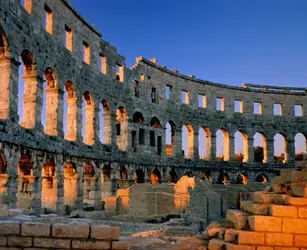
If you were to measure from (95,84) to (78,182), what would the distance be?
6087 mm

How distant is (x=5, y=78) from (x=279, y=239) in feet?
36.8

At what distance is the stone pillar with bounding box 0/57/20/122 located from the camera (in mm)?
14711

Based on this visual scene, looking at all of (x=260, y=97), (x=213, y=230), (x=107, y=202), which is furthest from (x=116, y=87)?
(x=213, y=230)

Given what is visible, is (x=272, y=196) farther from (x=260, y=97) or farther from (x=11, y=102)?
(x=260, y=97)

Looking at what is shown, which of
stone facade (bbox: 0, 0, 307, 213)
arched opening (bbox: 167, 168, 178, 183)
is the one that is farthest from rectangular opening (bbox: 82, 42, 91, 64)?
arched opening (bbox: 167, 168, 178, 183)

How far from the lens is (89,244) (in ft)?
21.8

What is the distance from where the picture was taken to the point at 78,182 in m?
20.7

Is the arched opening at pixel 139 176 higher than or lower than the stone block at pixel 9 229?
higher

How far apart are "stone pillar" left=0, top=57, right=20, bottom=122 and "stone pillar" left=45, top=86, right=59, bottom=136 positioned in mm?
3895

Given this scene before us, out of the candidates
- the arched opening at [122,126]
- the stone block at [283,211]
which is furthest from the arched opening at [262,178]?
the stone block at [283,211]

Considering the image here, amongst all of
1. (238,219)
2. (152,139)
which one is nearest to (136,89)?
(152,139)

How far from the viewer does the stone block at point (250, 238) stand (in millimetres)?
7734

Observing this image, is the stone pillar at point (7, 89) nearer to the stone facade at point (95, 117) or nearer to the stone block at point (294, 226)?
the stone facade at point (95, 117)

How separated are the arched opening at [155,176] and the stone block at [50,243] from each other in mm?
22042
